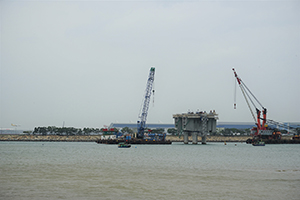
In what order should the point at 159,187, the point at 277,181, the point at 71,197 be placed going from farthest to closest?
the point at 277,181
the point at 159,187
the point at 71,197

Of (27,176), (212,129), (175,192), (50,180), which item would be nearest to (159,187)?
(175,192)

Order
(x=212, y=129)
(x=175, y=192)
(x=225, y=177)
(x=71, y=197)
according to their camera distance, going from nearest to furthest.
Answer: (x=71, y=197), (x=175, y=192), (x=225, y=177), (x=212, y=129)

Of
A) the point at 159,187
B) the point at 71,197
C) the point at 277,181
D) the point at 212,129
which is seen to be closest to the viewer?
the point at 71,197

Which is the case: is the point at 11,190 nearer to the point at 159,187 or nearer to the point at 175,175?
the point at 159,187

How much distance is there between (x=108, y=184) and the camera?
130 feet

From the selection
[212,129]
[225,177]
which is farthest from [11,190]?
[212,129]

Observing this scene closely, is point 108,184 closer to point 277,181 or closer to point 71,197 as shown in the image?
point 71,197

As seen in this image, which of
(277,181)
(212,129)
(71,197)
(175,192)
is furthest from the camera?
(212,129)

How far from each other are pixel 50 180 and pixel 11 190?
6.90m

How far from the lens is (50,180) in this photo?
4194 cm

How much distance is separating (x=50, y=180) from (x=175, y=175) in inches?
595

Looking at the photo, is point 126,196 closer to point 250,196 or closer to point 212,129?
point 250,196

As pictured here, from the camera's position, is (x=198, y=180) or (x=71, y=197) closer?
(x=71, y=197)

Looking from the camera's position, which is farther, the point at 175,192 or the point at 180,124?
the point at 180,124
